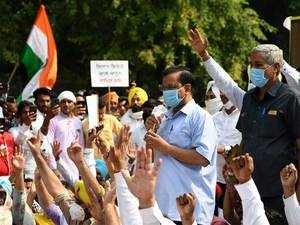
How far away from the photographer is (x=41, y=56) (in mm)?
13742

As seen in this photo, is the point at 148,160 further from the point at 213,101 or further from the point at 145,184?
the point at 213,101

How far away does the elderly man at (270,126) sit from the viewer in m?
5.50

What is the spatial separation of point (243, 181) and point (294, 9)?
16183 mm

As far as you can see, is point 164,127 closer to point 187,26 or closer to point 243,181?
point 243,181

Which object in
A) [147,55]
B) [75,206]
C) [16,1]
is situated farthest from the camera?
[16,1]

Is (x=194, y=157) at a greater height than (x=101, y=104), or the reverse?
(x=194, y=157)

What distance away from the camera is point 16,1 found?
18984mm

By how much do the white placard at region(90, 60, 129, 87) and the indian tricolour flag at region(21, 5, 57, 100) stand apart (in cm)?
78

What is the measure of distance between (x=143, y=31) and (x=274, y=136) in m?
12.4

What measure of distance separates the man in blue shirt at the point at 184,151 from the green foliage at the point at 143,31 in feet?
37.5

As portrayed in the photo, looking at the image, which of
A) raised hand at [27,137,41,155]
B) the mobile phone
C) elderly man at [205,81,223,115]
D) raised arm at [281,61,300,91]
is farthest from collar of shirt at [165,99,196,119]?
elderly man at [205,81,223,115]

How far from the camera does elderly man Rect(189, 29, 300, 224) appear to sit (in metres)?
5.50

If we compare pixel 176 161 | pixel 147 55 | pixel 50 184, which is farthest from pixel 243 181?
pixel 147 55

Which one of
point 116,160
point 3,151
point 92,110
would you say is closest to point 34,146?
point 116,160
